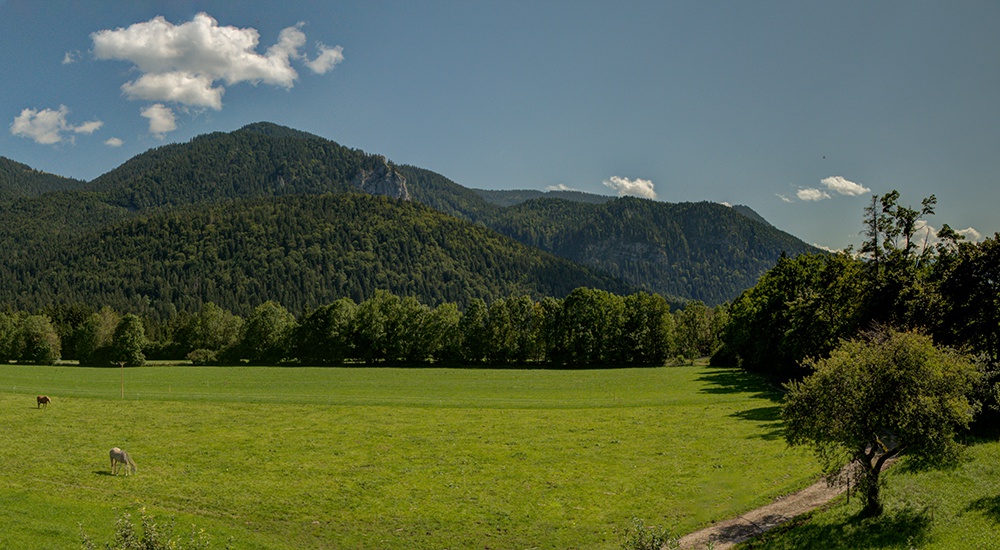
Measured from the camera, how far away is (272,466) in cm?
3375

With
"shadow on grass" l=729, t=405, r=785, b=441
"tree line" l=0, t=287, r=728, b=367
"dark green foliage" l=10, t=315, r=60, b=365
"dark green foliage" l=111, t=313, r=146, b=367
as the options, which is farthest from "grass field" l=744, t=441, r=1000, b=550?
"dark green foliage" l=10, t=315, r=60, b=365

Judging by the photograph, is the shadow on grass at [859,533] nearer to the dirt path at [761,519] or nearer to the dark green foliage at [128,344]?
the dirt path at [761,519]

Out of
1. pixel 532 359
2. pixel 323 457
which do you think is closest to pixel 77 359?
pixel 532 359

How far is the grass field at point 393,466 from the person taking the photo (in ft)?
81.5

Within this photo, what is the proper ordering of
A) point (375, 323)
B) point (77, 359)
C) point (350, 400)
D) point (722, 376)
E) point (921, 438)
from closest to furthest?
point (921, 438) → point (350, 400) → point (722, 376) → point (375, 323) → point (77, 359)

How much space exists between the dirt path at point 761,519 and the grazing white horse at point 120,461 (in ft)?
96.1

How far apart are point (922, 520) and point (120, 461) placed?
3914 centimetres

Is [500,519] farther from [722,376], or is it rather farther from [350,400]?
[722,376]

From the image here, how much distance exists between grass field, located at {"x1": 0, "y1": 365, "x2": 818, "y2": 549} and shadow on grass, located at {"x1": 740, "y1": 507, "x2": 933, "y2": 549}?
3.22 meters

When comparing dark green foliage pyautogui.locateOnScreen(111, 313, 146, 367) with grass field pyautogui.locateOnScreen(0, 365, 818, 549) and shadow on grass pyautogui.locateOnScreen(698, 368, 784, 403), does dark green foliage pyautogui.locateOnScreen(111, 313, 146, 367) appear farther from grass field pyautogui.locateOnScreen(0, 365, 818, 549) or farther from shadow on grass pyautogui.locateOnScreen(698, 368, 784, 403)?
shadow on grass pyautogui.locateOnScreen(698, 368, 784, 403)

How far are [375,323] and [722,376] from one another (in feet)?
220

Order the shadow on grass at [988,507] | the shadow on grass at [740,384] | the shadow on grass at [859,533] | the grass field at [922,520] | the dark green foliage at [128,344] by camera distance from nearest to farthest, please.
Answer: the grass field at [922,520] < the shadow on grass at [859,533] < the shadow on grass at [988,507] < the shadow on grass at [740,384] < the dark green foliage at [128,344]

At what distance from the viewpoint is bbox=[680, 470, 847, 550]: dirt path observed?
77.4 ft

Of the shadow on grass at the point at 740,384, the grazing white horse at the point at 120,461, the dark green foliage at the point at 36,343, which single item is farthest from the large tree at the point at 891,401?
the dark green foliage at the point at 36,343
